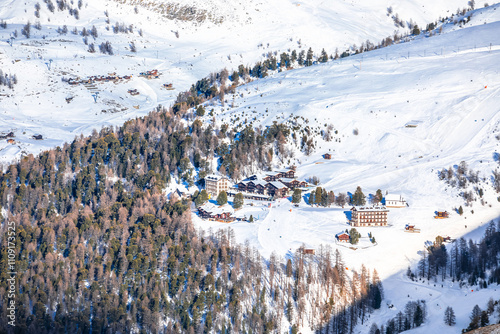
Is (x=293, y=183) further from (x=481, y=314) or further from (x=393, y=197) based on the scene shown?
(x=481, y=314)

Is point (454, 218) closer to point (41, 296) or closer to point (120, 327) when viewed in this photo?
point (120, 327)

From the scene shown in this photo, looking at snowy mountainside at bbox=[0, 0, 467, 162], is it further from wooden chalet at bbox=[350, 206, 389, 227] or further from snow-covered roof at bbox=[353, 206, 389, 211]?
snow-covered roof at bbox=[353, 206, 389, 211]

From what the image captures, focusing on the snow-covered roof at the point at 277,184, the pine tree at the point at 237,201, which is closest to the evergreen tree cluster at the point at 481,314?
the pine tree at the point at 237,201

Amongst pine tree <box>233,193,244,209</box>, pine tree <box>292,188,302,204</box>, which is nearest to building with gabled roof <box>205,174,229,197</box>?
pine tree <box>233,193,244,209</box>

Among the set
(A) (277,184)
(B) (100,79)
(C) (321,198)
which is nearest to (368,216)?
(C) (321,198)

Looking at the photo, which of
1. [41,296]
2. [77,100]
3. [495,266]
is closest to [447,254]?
[495,266]

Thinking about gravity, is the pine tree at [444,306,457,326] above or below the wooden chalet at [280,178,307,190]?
below

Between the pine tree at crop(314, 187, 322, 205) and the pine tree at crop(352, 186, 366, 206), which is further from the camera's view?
the pine tree at crop(314, 187, 322, 205)

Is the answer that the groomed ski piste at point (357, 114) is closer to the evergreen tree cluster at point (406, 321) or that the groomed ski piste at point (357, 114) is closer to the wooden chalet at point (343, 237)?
the evergreen tree cluster at point (406, 321)

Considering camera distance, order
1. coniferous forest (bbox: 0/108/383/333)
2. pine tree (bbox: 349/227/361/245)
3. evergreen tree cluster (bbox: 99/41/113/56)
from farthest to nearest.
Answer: evergreen tree cluster (bbox: 99/41/113/56)
pine tree (bbox: 349/227/361/245)
coniferous forest (bbox: 0/108/383/333)
